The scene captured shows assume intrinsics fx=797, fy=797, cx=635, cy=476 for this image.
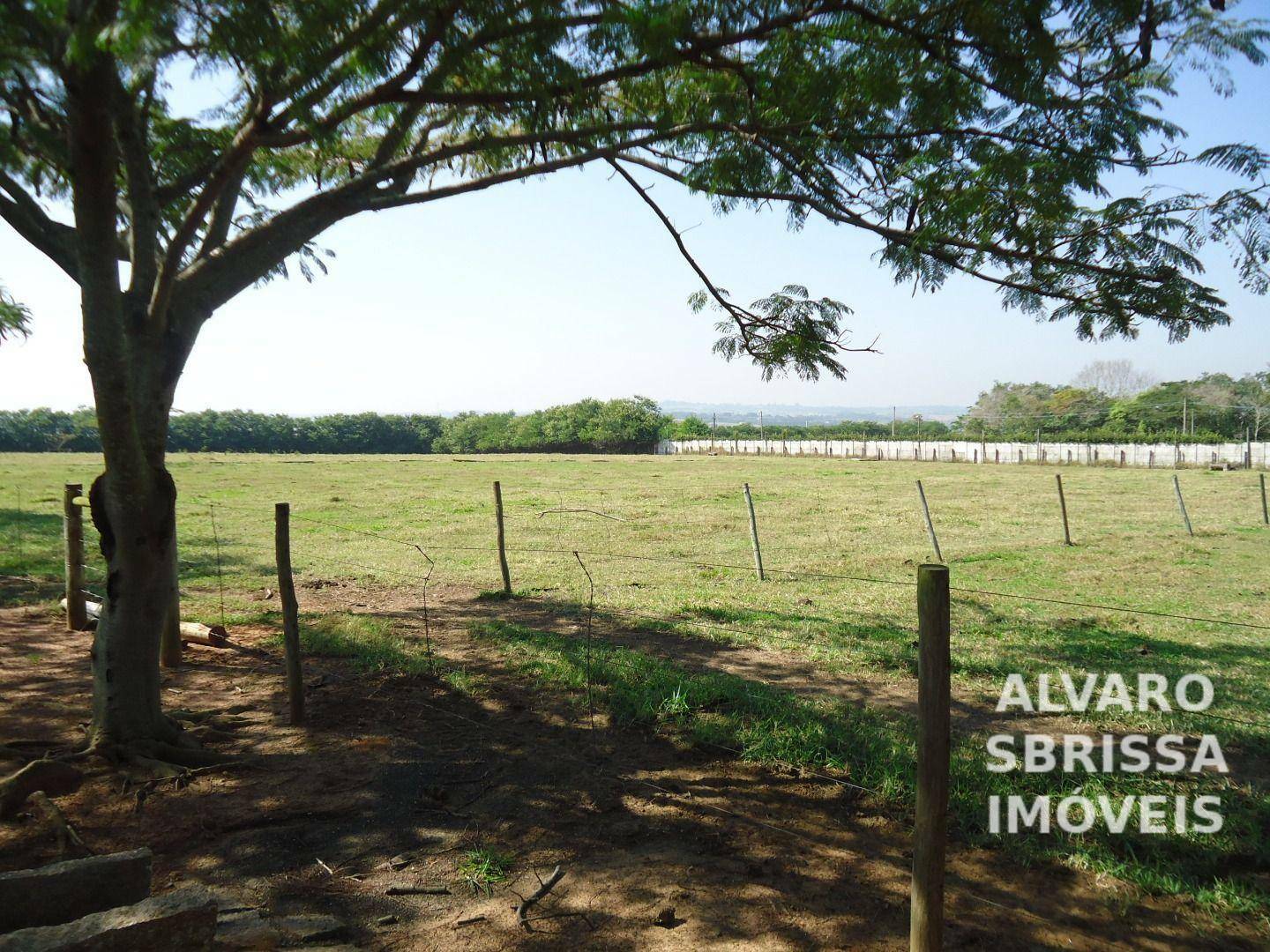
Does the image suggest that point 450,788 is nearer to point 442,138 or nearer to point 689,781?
point 689,781

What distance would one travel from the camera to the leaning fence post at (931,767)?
Result: 294cm

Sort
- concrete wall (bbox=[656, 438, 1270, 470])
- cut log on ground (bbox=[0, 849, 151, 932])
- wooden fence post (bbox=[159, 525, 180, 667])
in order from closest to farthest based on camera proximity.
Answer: cut log on ground (bbox=[0, 849, 151, 932])
wooden fence post (bbox=[159, 525, 180, 667])
concrete wall (bbox=[656, 438, 1270, 470])

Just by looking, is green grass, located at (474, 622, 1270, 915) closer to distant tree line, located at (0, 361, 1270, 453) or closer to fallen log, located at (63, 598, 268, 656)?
fallen log, located at (63, 598, 268, 656)

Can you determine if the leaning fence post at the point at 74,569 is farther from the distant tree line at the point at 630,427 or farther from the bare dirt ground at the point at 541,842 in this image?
the distant tree line at the point at 630,427

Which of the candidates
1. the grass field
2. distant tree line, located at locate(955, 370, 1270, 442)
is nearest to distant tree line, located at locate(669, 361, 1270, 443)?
distant tree line, located at locate(955, 370, 1270, 442)

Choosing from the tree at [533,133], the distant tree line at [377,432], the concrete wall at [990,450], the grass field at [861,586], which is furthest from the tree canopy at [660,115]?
the distant tree line at [377,432]

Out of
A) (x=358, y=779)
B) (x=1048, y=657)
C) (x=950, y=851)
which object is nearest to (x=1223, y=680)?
(x=1048, y=657)

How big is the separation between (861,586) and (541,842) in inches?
307

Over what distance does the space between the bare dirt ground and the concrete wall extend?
45290 mm

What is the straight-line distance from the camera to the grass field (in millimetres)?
4688

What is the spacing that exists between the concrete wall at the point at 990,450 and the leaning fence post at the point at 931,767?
46.3 m

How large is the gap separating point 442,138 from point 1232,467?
150 ft

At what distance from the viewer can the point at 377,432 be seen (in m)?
85.8

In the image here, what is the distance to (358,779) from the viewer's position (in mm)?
5008
